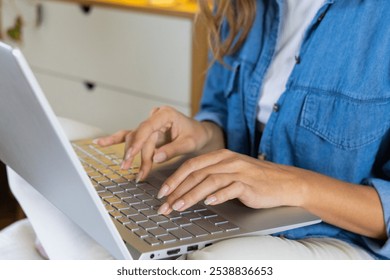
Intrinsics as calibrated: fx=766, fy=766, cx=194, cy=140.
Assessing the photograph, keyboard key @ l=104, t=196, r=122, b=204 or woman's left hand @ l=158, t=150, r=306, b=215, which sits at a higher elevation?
woman's left hand @ l=158, t=150, r=306, b=215

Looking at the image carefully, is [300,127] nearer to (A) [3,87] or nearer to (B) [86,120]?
(A) [3,87]

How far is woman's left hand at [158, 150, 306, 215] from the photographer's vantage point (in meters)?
1.05

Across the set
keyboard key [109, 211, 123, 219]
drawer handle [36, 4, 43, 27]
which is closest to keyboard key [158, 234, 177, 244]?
keyboard key [109, 211, 123, 219]

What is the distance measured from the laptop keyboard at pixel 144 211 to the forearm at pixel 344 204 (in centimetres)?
14

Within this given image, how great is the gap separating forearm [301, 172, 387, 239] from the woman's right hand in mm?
266

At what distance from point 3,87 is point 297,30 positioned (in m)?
0.67

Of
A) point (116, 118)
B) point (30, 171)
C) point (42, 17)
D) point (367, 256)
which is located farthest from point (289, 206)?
point (42, 17)

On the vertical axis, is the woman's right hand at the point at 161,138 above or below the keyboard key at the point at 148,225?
above

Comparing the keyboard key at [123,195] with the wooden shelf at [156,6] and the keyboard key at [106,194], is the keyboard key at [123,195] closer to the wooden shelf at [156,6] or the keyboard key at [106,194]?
the keyboard key at [106,194]

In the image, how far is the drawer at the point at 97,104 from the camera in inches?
113

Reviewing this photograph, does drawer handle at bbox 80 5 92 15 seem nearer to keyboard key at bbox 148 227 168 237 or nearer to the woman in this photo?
the woman

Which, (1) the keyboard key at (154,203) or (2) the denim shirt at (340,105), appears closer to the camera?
(1) the keyboard key at (154,203)

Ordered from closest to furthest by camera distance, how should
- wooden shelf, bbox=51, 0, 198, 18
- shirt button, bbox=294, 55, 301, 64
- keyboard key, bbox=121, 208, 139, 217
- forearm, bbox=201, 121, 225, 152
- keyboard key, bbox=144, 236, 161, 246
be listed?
1. keyboard key, bbox=144, 236, 161, 246
2. keyboard key, bbox=121, 208, 139, 217
3. shirt button, bbox=294, 55, 301, 64
4. forearm, bbox=201, 121, 225, 152
5. wooden shelf, bbox=51, 0, 198, 18

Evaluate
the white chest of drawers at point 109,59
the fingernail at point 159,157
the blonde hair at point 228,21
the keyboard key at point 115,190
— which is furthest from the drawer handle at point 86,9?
the keyboard key at point 115,190
